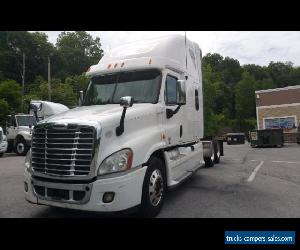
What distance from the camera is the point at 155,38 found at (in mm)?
7832

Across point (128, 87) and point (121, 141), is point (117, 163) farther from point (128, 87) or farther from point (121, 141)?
point (128, 87)

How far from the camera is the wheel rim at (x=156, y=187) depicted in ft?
18.1

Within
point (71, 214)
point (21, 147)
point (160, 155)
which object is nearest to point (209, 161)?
point (160, 155)

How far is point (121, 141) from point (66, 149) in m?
0.87

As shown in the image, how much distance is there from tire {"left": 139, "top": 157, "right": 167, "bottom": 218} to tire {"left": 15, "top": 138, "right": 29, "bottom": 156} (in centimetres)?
1480

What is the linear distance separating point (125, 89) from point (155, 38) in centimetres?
204

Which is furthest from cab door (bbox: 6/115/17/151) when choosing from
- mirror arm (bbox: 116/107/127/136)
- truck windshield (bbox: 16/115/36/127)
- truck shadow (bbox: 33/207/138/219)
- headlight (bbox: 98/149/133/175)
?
headlight (bbox: 98/149/133/175)

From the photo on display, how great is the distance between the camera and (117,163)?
4895mm

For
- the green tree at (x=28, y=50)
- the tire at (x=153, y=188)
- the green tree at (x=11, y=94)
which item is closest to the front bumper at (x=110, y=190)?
the tire at (x=153, y=188)

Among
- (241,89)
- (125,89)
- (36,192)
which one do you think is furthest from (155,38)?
(241,89)

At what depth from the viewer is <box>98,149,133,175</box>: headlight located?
484 cm

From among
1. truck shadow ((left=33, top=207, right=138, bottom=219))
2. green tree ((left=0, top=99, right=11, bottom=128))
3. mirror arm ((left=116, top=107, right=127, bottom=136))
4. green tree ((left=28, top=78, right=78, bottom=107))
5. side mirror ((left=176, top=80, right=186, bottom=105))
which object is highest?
green tree ((left=28, top=78, right=78, bottom=107))

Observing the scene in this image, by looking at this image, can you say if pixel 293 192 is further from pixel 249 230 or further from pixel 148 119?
pixel 148 119

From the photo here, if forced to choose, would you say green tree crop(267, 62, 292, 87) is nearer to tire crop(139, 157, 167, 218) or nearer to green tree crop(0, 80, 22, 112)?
green tree crop(0, 80, 22, 112)
